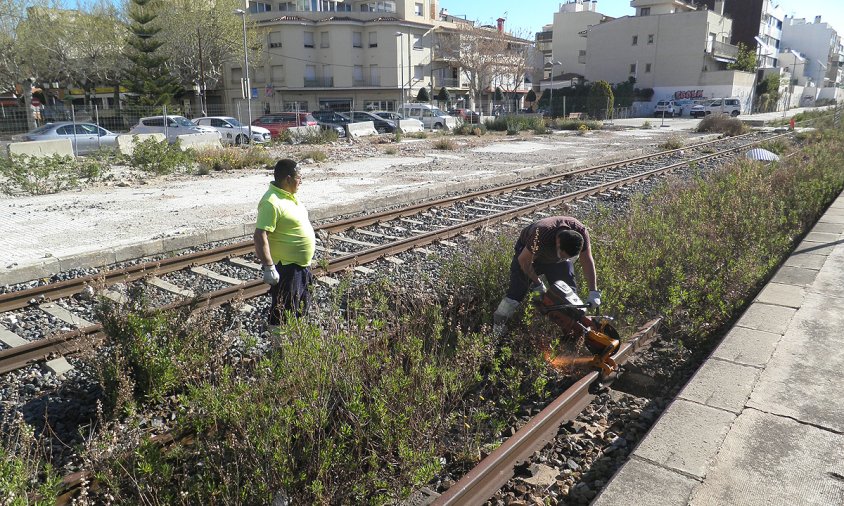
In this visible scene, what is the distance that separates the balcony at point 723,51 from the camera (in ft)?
219

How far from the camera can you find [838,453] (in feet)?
12.1

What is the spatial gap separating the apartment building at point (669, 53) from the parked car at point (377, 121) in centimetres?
4389

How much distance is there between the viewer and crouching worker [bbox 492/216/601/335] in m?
4.61

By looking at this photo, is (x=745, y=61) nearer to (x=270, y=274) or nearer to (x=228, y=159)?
(x=228, y=159)

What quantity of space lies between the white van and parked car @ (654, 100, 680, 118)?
2936 cm

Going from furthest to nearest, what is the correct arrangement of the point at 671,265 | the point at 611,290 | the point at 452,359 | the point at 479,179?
the point at 479,179 < the point at 671,265 < the point at 611,290 < the point at 452,359

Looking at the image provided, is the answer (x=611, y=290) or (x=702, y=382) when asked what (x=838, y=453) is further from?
(x=611, y=290)

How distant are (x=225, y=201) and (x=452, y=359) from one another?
901 cm

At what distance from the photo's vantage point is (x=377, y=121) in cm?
3400

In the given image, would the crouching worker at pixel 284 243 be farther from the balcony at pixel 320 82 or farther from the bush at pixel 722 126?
the balcony at pixel 320 82

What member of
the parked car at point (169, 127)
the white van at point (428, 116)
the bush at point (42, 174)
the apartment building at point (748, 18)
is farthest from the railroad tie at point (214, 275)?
the apartment building at point (748, 18)

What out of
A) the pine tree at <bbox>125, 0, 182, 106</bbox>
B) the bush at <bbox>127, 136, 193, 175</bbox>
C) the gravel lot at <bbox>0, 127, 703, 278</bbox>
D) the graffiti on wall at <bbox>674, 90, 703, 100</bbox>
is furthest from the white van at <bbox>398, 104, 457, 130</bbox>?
the graffiti on wall at <bbox>674, 90, 703, 100</bbox>

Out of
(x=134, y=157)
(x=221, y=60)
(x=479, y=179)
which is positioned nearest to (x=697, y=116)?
(x=221, y=60)

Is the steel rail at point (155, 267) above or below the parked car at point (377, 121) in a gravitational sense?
below
